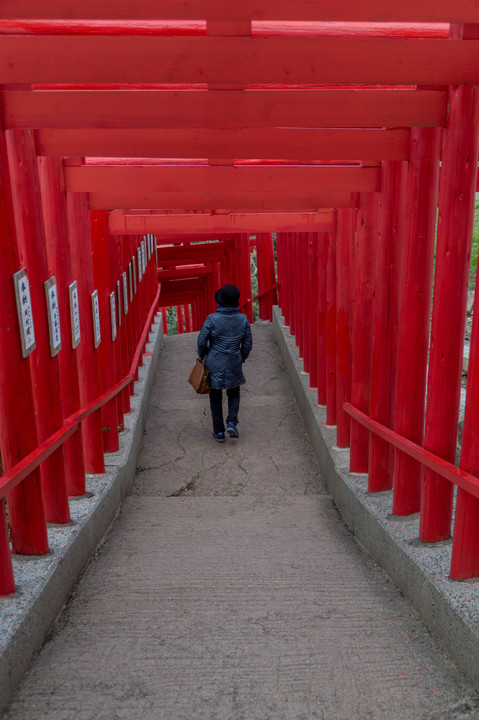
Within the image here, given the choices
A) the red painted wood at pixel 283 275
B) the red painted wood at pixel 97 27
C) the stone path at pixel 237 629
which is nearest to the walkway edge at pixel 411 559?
the stone path at pixel 237 629

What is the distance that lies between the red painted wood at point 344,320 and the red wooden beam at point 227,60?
3.15 m

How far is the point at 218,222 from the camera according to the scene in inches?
267

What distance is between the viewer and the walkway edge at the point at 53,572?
3018mm

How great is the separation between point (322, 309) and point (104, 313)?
8.06 feet

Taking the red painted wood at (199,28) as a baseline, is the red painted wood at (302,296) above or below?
below

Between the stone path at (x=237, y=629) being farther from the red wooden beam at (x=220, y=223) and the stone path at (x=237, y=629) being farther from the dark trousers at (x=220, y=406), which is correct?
the red wooden beam at (x=220, y=223)

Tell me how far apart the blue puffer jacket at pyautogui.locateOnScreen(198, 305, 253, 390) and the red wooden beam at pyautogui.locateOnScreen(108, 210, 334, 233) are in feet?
3.06

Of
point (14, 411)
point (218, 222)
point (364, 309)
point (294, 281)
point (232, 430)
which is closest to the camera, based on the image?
point (14, 411)

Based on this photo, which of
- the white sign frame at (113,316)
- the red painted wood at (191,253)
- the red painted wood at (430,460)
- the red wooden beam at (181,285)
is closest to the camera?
the red painted wood at (430,460)

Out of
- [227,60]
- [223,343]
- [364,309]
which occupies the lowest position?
[223,343]

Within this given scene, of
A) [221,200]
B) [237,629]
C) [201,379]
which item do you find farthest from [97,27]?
[201,379]

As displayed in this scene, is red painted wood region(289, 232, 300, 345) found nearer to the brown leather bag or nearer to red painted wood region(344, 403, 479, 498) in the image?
the brown leather bag

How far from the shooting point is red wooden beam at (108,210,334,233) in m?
6.48

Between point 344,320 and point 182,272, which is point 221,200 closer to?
point 344,320
